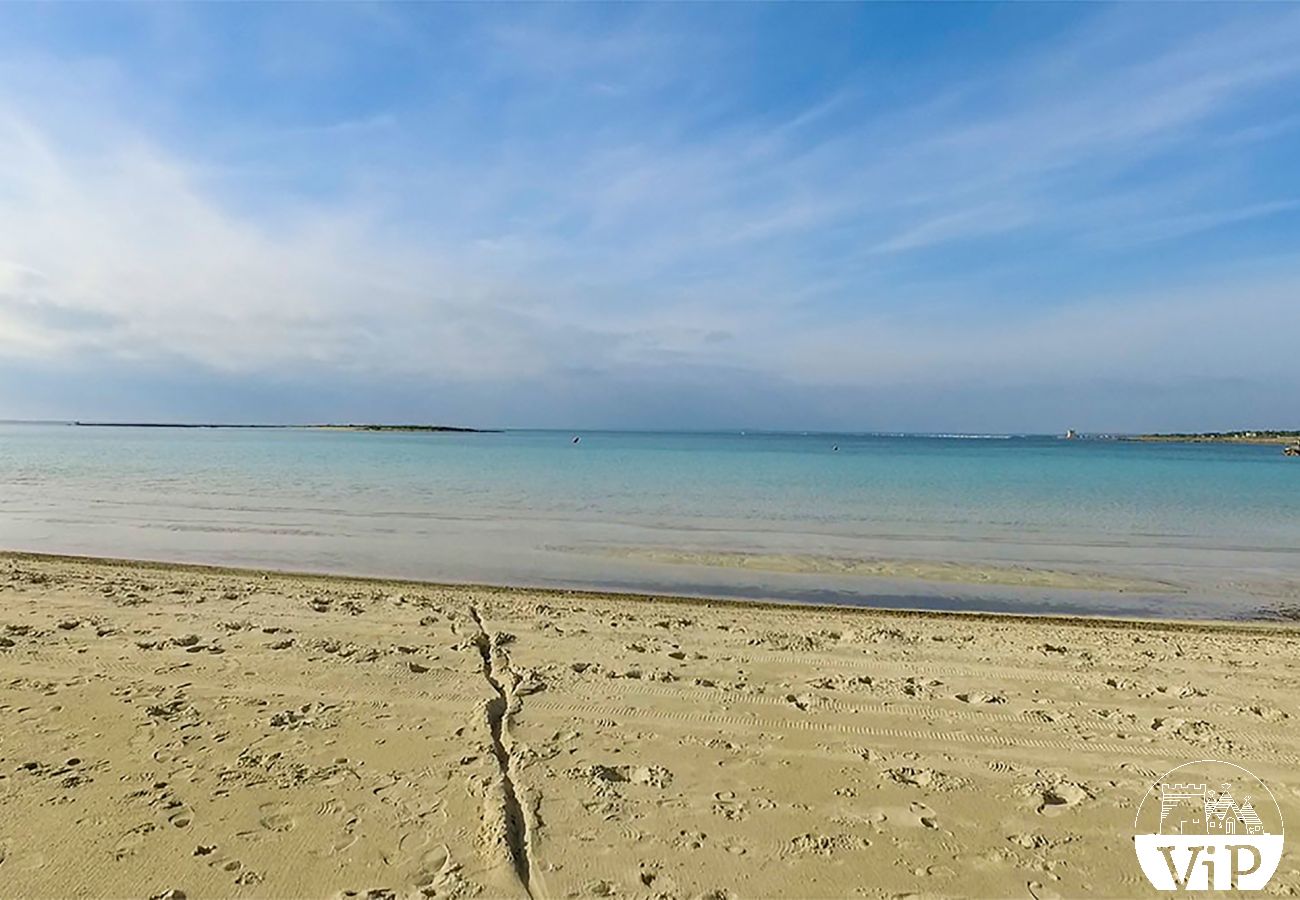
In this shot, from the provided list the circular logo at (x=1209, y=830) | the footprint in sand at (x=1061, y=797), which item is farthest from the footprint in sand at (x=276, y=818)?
the circular logo at (x=1209, y=830)

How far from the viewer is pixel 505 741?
4918 millimetres

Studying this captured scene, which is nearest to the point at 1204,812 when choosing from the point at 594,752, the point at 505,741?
the point at 594,752

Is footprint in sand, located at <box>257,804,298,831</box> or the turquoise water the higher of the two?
footprint in sand, located at <box>257,804,298,831</box>

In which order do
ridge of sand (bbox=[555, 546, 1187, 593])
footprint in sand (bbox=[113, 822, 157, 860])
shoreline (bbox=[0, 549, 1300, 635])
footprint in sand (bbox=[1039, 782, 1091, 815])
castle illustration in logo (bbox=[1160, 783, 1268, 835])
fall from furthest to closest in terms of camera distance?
ridge of sand (bbox=[555, 546, 1187, 593]) → shoreline (bbox=[0, 549, 1300, 635]) → footprint in sand (bbox=[1039, 782, 1091, 815]) → castle illustration in logo (bbox=[1160, 783, 1268, 835]) → footprint in sand (bbox=[113, 822, 157, 860])

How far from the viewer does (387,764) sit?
4539mm

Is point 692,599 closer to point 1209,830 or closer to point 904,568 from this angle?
point 904,568

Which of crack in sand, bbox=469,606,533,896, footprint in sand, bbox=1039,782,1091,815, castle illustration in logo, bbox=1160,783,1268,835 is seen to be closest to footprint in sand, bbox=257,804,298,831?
crack in sand, bbox=469,606,533,896

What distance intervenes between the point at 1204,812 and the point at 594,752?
3.74 meters

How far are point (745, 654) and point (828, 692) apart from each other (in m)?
1.29

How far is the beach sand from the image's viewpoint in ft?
11.7

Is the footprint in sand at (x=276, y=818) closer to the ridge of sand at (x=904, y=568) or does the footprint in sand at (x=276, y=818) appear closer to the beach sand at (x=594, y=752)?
the beach sand at (x=594, y=752)

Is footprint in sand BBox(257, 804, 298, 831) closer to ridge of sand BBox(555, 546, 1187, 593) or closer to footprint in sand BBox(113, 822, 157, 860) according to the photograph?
footprint in sand BBox(113, 822, 157, 860)

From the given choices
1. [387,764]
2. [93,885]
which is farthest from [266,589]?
[93,885]

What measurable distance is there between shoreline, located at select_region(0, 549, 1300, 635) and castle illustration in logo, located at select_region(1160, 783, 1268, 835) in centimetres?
507
